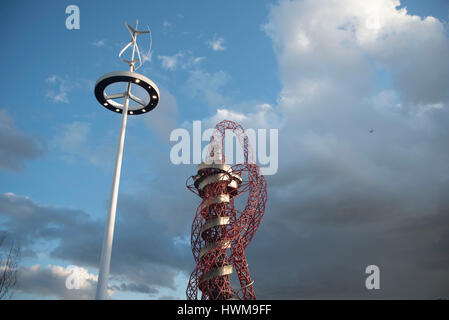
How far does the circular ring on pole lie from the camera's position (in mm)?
24938

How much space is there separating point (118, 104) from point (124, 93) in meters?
2.33

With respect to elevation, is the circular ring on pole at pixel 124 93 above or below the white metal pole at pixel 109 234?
above

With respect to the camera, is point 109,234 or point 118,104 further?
point 118,104

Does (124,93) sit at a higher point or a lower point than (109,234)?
higher

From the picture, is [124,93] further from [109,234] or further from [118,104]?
[109,234]

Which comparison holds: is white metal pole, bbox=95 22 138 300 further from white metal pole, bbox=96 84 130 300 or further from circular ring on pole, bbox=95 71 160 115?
circular ring on pole, bbox=95 71 160 115

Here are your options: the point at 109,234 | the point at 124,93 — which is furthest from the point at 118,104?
the point at 109,234

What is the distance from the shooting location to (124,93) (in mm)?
27109

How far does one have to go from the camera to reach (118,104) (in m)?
29.0

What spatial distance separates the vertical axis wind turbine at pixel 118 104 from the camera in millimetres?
20656

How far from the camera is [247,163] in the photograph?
43938 mm

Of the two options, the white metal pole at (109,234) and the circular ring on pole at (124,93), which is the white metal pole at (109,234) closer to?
the white metal pole at (109,234)
